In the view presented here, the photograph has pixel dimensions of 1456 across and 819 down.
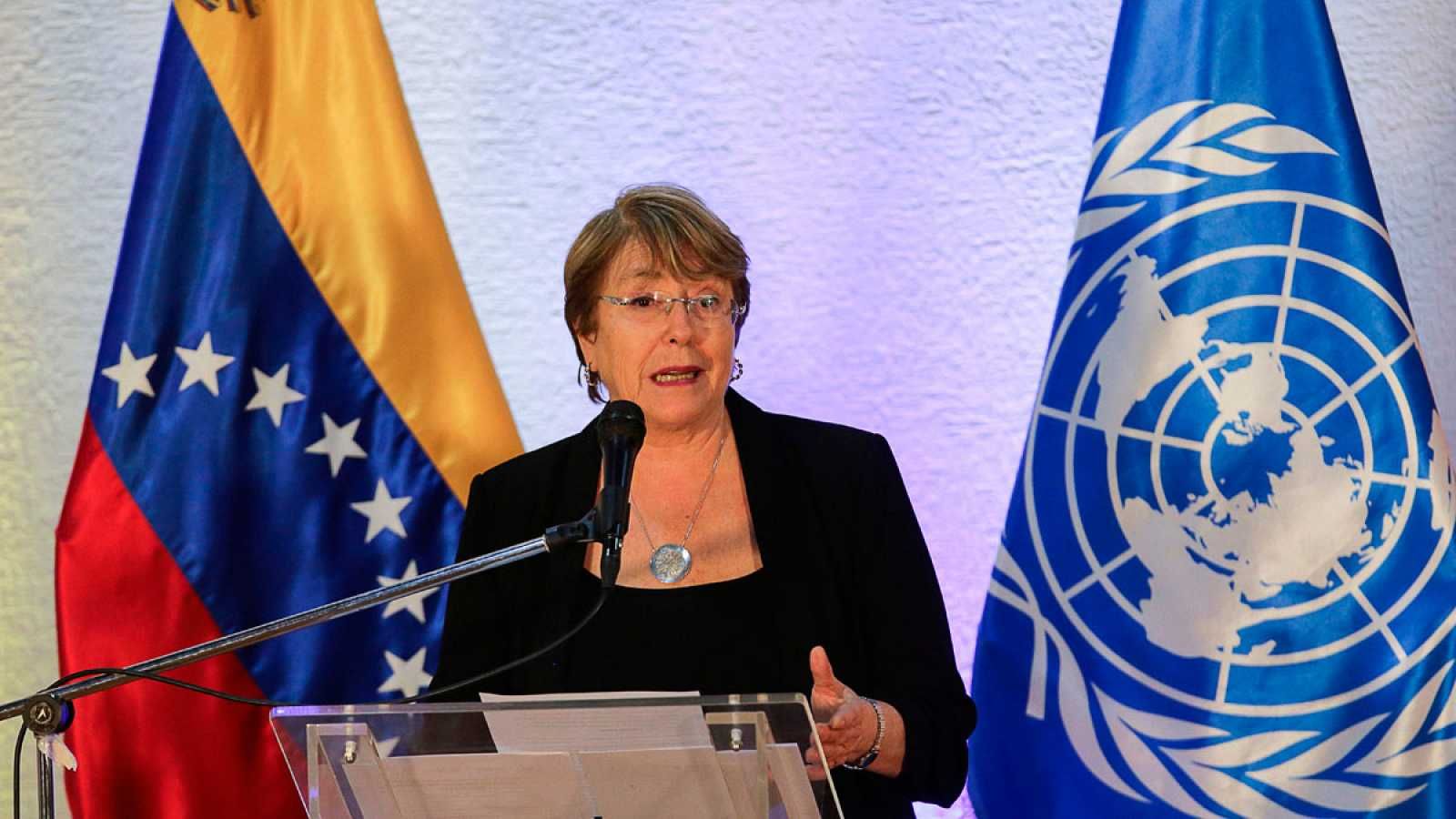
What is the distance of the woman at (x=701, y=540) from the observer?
7.09 feet

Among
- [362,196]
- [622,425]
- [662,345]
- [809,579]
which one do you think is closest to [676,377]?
[662,345]

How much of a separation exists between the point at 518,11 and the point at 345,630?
135cm

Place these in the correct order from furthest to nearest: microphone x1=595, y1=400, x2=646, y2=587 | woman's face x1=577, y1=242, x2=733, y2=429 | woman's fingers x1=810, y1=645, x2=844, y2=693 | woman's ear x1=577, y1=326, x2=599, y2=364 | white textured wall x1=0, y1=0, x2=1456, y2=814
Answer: white textured wall x1=0, y1=0, x2=1456, y2=814 → woman's ear x1=577, y1=326, x2=599, y2=364 → woman's face x1=577, y1=242, x2=733, y2=429 → woman's fingers x1=810, y1=645, x2=844, y2=693 → microphone x1=595, y1=400, x2=646, y2=587

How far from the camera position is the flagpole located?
155 centimetres

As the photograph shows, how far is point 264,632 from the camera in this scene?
5.12ft

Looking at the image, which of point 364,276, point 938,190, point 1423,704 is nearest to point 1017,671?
point 1423,704

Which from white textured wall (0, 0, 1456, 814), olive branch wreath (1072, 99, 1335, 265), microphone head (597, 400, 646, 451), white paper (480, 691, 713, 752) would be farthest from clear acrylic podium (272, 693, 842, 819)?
white textured wall (0, 0, 1456, 814)

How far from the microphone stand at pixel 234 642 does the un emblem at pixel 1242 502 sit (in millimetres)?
1225

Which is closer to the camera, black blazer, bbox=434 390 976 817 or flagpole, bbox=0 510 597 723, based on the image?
flagpole, bbox=0 510 597 723

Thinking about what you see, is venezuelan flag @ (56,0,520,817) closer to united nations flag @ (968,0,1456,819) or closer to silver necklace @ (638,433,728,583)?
A: silver necklace @ (638,433,728,583)

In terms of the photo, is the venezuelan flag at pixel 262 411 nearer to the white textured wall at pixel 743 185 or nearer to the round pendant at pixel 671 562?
the white textured wall at pixel 743 185

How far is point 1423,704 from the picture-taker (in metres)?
2.41

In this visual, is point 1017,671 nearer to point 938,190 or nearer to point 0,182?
point 938,190

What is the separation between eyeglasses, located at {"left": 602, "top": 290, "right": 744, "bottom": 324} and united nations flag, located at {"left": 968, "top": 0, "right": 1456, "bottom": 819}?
69 cm
